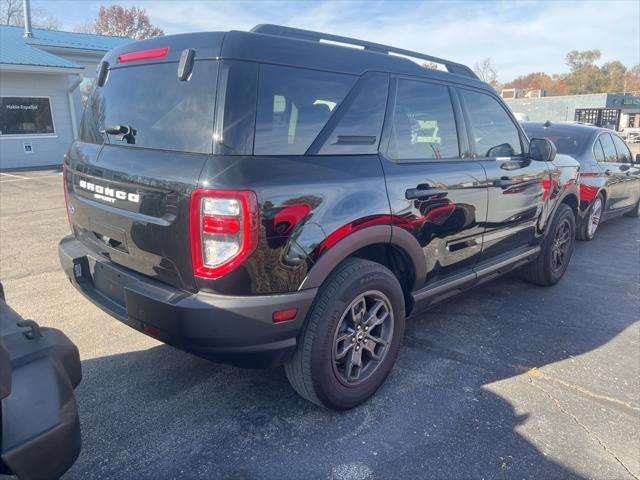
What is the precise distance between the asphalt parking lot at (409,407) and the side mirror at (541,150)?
1.41 m

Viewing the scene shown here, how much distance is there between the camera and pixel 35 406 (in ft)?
5.53

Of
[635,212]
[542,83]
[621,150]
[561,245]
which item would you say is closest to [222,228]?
[561,245]

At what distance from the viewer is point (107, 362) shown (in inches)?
129

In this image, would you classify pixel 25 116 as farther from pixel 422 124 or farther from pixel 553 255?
→ pixel 553 255

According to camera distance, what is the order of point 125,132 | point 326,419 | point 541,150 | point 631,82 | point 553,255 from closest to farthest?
point 125,132 < point 326,419 < point 541,150 < point 553,255 < point 631,82

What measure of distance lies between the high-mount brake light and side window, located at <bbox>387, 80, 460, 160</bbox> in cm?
139

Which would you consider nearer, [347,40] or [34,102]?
[347,40]

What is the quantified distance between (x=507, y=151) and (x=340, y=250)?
230cm

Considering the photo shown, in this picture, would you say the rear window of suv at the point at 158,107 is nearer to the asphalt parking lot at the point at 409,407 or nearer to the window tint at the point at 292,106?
the window tint at the point at 292,106

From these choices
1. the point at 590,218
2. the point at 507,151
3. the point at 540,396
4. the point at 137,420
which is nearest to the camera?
the point at 137,420

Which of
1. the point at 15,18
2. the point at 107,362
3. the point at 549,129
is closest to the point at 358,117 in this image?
the point at 107,362

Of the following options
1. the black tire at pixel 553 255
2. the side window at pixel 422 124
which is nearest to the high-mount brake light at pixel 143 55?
the side window at pixel 422 124

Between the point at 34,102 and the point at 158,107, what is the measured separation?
15.4 meters

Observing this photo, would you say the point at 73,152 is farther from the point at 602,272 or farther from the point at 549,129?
the point at 549,129
